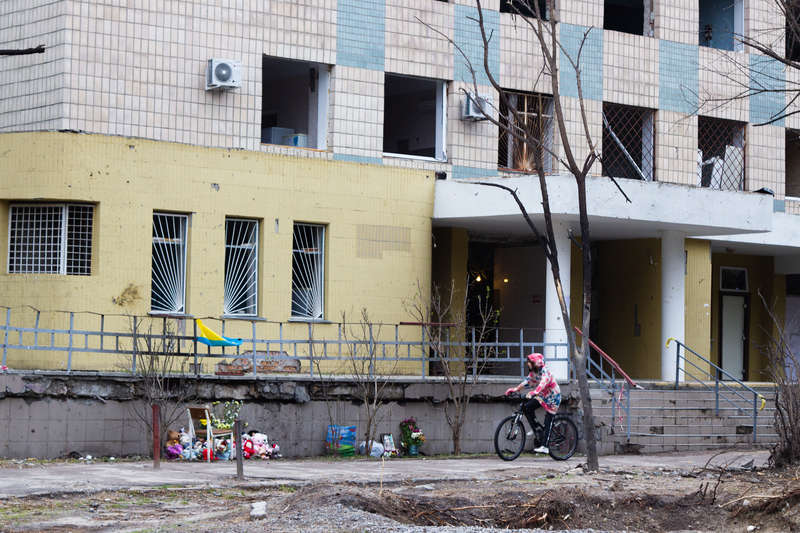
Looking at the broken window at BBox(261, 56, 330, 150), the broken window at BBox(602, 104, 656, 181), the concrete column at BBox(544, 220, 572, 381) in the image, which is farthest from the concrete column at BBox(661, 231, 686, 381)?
the broken window at BBox(261, 56, 330, 150)

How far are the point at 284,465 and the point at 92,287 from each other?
498 cm

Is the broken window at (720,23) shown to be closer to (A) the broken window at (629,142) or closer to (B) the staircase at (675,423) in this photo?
(A) the broken window at (629,142)

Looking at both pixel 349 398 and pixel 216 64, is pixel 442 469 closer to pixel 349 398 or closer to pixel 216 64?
pixel 349 398

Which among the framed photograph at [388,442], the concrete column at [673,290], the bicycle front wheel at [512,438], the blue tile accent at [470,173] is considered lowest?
the framed photograph at [388,442]

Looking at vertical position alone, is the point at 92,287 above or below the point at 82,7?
below

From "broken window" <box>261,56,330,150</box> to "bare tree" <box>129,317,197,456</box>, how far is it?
17.9 feet

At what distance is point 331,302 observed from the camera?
1933cm

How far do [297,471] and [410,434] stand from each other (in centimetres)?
390

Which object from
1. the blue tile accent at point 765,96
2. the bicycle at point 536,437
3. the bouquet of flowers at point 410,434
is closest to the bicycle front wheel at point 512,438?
the bicycle at point 536,437

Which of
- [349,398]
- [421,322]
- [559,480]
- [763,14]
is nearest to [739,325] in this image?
[763,14]

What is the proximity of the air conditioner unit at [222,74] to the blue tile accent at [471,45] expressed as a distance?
4788 mm

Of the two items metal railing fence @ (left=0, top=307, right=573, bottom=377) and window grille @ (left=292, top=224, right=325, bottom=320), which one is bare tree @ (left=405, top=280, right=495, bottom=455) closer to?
metal railing fence @ (left=0, top=307, right=573, bottom=377)

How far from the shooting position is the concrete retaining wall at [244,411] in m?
14.8

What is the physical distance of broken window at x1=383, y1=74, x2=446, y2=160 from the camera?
891 inches
